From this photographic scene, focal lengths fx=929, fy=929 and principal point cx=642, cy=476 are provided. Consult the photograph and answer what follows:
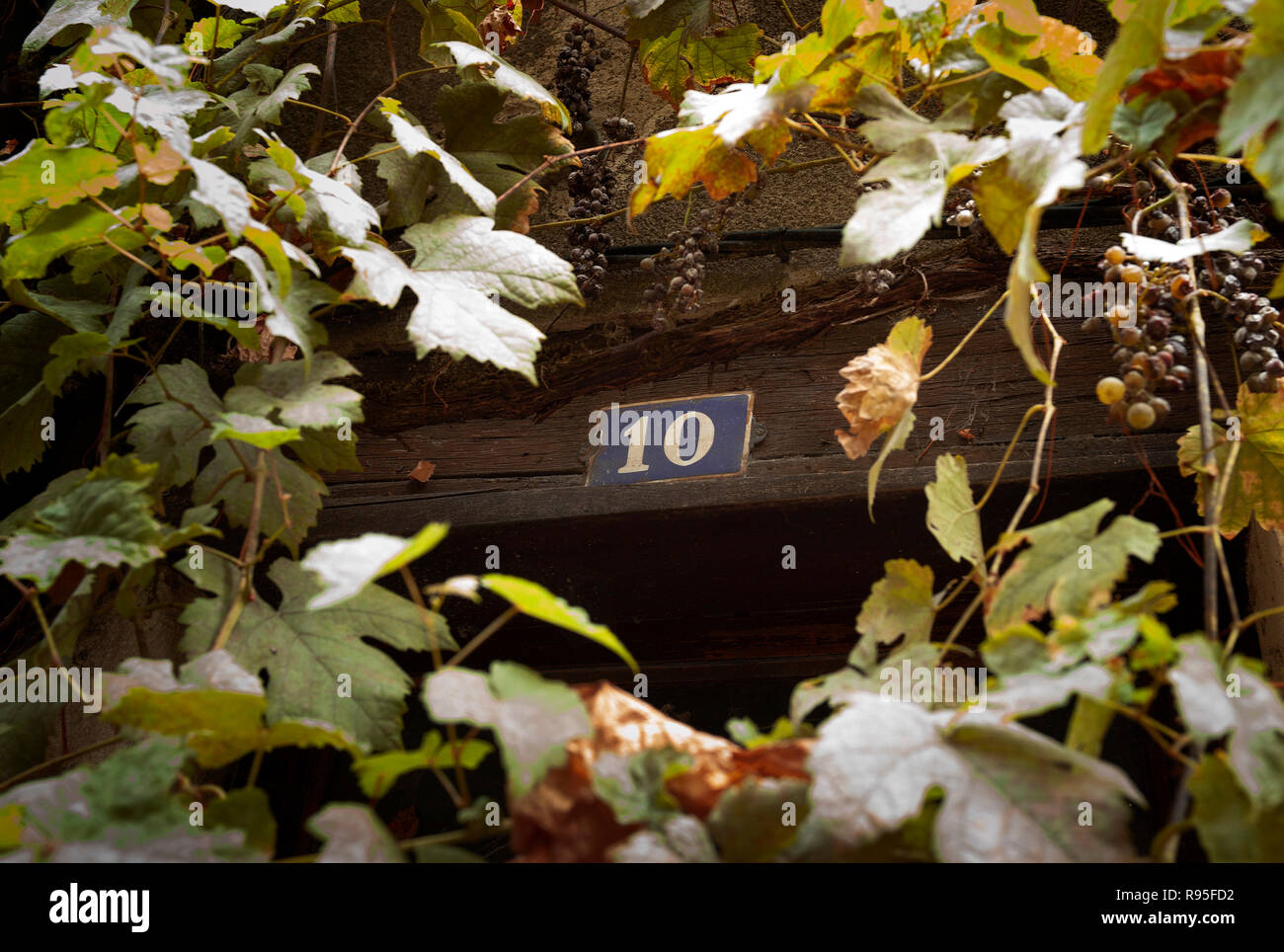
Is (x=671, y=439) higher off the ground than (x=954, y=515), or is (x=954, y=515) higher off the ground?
(x=671, y=439)

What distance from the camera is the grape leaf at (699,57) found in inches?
55.9

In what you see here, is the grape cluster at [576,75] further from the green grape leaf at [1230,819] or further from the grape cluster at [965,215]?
the green grape leaf at [1230,819]

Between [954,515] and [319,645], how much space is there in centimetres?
63

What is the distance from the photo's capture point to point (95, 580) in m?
1.00

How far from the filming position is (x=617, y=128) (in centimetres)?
154

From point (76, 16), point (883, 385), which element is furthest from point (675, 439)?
point (76, 16)

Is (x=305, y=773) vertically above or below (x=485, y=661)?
below

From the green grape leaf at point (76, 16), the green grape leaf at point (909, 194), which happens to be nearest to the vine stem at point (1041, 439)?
the green grape leaf at point (909, 194)

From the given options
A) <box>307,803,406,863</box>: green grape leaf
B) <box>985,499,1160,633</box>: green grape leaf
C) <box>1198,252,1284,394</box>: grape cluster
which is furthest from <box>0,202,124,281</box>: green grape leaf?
<box>1198,252,1284,394</box>: grape cluster

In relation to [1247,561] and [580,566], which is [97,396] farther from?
[1247,561]

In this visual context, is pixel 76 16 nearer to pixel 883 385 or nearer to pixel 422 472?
pixel 422 472

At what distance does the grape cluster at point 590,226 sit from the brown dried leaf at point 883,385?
2.01 feet
